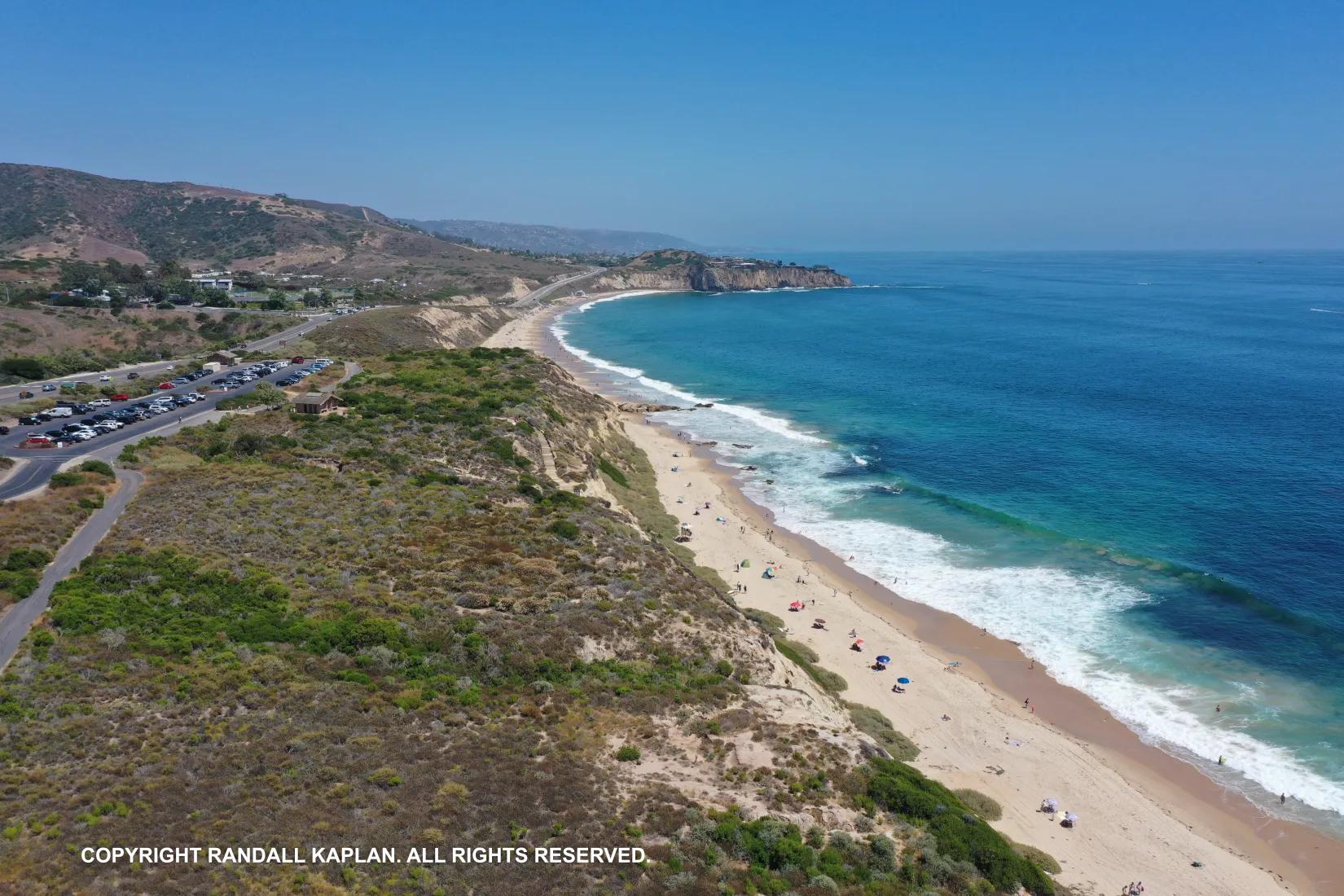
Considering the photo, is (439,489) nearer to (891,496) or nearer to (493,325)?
(891,496)

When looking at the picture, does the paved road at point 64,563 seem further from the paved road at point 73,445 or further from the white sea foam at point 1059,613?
the white sea foam at point 1059,613

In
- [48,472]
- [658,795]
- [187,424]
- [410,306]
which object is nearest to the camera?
[658,795]

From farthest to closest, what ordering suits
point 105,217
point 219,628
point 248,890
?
point 105,217
point 219,628
point 248,890

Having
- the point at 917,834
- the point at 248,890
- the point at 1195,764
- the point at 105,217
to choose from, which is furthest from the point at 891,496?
the point at 105,217

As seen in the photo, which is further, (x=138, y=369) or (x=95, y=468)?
(x=138, y=369)

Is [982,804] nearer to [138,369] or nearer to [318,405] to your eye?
[318,405]

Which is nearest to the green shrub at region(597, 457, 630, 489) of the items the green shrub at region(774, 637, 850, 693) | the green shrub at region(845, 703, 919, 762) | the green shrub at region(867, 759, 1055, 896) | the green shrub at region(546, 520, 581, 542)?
the green shrub at region(546, 520, 581, 542)

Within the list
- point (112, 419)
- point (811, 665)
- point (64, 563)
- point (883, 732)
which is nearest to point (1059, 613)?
point (811, 665)
